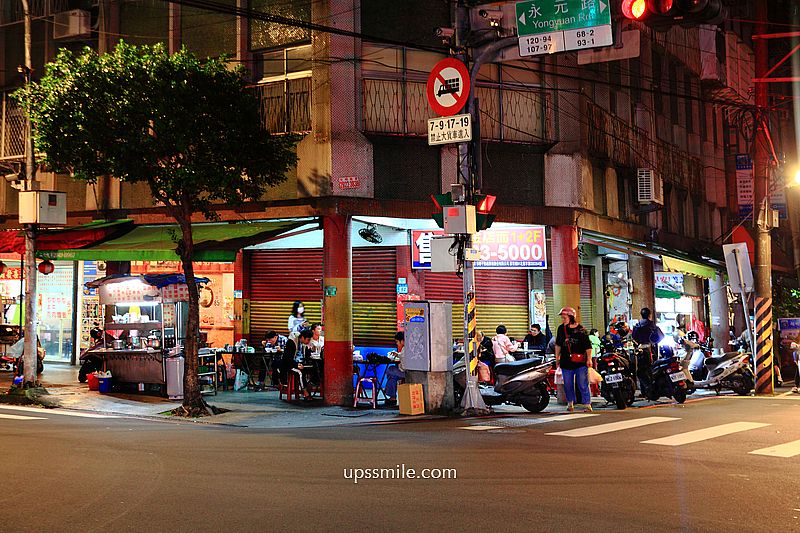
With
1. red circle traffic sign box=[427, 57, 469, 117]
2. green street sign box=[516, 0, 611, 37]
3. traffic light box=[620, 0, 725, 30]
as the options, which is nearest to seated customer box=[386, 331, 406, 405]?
red circle traffic sign box=[427, 57, 469, 117]

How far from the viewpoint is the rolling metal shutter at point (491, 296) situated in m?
22.1

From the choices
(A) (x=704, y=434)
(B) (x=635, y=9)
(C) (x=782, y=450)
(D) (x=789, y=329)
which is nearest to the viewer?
(B) (x=635, y=9)

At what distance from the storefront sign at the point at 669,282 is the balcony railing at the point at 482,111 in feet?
38.5

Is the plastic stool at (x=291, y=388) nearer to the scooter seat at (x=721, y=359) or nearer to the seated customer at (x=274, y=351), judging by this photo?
the seated customer at (x=274, y=351)

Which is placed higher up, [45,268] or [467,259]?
[45,268]

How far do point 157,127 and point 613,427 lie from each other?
9775mm

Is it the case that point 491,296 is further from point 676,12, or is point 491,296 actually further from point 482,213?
point 676,12

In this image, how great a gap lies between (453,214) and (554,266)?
668 cm

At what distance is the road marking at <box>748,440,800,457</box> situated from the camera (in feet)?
32.2

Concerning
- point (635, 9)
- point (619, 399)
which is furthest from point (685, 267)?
point (635, 9)

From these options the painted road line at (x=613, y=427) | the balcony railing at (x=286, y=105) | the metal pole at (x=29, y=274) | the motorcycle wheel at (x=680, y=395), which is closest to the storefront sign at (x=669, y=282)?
the motorcycle wheel at (x=680, y=395)

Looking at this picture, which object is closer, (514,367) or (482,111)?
(514,367)

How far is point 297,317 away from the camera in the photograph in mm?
21484

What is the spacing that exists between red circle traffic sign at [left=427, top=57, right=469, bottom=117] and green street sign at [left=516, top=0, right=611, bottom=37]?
1.29m
